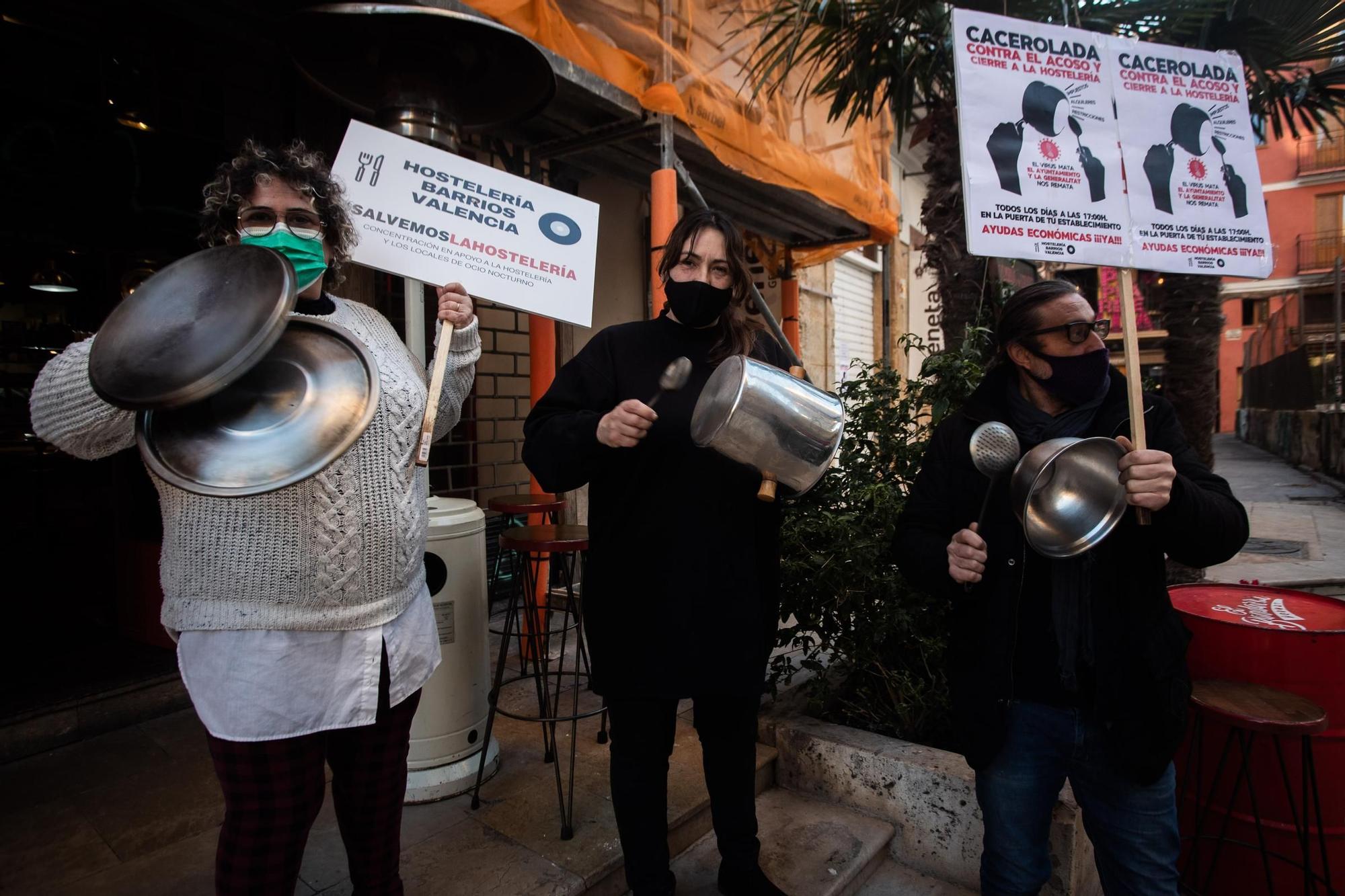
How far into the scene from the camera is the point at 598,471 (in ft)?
6.06

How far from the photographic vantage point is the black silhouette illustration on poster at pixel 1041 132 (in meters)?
2.12

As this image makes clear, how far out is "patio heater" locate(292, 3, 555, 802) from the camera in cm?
240

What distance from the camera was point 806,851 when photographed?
2543 millimetres

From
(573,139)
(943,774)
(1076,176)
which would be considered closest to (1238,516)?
(1076,176)

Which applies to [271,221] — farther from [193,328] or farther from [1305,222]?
[1305,222]

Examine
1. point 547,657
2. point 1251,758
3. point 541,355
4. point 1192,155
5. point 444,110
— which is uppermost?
point 444,110

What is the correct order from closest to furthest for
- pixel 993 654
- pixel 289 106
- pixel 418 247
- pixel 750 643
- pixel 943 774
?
pixel 993 654 → pixel 750 643 → pixel 418 247 → pixel 943 774 → pixel 289 106

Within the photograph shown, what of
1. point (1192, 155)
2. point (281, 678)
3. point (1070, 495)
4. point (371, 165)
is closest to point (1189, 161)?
point (1192, 155)

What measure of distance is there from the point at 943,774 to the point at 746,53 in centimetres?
462

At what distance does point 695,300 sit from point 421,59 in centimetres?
140

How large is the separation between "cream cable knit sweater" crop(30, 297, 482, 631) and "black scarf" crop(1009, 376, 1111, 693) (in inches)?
57.1

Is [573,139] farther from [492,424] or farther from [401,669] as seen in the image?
[401,669]

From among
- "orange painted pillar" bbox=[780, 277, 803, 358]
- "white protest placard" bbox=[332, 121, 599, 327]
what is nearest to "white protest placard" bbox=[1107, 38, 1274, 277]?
"white protest placard" bbox=[332, 121, 599, 327]

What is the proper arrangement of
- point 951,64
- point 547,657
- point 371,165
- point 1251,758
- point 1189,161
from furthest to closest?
point 951,64
point 547,657
point 1251,758
point 1189,161
point 371,165
